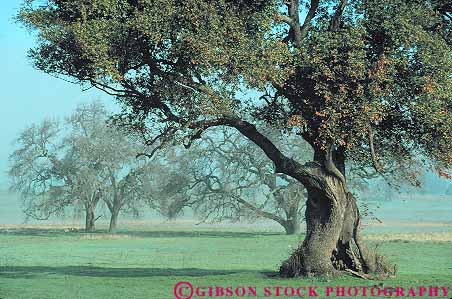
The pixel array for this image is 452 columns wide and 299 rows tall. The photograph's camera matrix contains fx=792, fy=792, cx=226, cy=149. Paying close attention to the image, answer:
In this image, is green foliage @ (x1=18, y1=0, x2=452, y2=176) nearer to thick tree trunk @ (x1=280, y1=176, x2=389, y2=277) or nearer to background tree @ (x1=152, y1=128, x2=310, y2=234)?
thick tree trunk @ (x1=280, y1=176, x2=389, y2=277)

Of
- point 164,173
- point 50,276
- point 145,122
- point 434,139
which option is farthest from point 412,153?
point 164,173

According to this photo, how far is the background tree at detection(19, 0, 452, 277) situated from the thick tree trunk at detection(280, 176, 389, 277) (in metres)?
0.05

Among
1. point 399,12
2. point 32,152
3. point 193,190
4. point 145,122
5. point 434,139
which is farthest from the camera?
point 32,152

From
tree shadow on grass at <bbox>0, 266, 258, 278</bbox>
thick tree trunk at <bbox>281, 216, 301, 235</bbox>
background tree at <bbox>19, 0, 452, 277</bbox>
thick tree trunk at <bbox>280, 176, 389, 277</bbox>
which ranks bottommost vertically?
tree shadow on grass at <bbox>0, 266, 258, 278</bbox>

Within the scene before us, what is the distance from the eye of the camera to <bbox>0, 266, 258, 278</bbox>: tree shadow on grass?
28.4 m

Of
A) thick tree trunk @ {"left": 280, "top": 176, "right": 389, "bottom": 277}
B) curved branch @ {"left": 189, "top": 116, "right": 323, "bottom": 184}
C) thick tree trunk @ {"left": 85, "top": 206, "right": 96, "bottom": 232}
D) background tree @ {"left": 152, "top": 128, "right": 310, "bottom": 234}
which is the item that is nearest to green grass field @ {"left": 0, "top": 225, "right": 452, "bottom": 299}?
thick tree trunk @ {"left": 280, "top": 176, "right": 389, "bottom": 277}

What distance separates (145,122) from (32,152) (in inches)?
2309

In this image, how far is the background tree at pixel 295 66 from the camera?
870 inches

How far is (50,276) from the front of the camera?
92.5ft

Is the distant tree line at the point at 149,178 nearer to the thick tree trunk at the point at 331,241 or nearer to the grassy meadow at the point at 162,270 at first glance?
the grassy meadow at the point at 162,270

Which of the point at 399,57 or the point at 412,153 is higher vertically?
the point at 399,57

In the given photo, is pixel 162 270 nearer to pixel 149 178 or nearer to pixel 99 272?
pixel 99 272

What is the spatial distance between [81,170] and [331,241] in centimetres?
5854

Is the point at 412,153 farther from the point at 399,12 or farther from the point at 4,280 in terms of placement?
the point at 4,280
